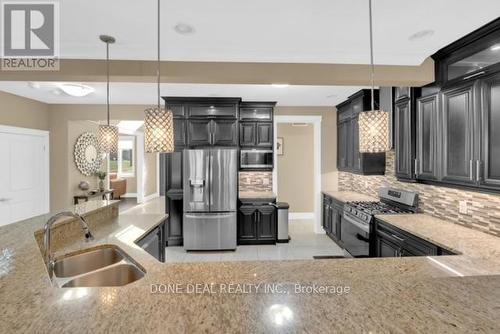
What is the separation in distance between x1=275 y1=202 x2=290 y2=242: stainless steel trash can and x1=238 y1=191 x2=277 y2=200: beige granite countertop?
0.20 meters

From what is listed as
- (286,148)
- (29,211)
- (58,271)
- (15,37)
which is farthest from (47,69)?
(286,148)

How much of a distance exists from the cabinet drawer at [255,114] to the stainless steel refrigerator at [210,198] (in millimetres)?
910

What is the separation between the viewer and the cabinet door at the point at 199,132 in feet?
15.0

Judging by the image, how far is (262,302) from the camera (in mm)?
972

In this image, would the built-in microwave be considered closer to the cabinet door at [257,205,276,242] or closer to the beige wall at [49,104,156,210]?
the cabinet door at [257,205,276,242]

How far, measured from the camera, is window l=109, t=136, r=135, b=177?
1004 centimetres

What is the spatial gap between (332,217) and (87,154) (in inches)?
215

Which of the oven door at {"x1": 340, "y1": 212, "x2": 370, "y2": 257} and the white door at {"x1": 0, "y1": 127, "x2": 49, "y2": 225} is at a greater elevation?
the white door at {"x1": 0, "y1": 127, "x2": 49, "y2": 225}

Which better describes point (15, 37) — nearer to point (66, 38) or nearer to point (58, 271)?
point (66, 38)

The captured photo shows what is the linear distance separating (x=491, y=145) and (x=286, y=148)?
457 cm

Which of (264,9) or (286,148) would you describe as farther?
(286,148)

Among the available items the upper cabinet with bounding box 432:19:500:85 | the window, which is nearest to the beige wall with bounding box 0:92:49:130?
the window

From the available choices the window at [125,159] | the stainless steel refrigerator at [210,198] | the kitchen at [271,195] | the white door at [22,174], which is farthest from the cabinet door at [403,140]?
the window at [125,159]

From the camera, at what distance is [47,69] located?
2.58 metres
